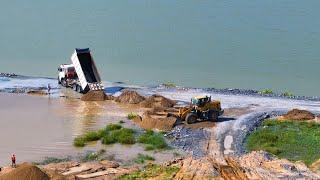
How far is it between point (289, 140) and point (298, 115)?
4.48 meters

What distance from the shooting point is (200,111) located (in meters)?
28.5

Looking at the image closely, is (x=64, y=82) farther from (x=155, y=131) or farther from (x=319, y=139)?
(x=319, y=139)

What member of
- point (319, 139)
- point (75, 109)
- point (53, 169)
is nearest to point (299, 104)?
point (319, 139)

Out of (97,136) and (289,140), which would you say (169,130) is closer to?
(97,136)

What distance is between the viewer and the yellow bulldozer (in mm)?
28297

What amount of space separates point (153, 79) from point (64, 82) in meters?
7.98

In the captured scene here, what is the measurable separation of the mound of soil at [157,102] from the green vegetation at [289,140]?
585 centimetres

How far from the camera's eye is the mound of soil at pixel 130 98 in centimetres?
3347

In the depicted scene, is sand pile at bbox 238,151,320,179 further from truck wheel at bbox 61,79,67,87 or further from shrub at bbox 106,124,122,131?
truck wheel at bbox 61,79,67,87

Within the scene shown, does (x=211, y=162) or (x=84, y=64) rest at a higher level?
(x=84, y=64)

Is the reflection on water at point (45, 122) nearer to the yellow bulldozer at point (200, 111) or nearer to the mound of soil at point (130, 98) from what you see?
the mound of soil at point (130, 98)

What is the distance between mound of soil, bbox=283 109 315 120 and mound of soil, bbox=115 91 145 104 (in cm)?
869

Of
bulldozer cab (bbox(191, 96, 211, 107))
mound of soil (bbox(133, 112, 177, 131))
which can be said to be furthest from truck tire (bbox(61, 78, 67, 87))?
bulldozer cab (bbox(191, 96, 211, 107))

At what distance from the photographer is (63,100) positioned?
34250 mm
